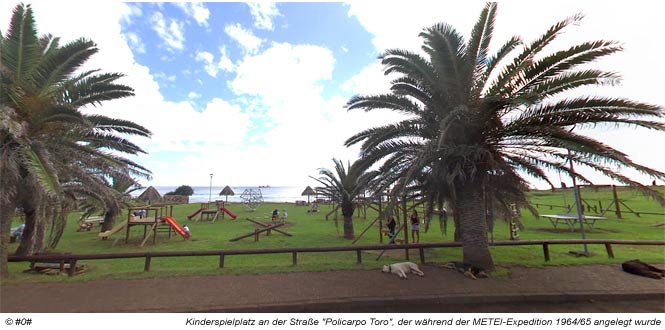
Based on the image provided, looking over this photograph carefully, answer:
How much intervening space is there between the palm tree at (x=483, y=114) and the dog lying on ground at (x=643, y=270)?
273 centimetres

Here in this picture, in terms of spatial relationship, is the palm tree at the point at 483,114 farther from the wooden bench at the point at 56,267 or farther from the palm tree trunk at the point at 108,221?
the palm tree trunk at the point at 108,221

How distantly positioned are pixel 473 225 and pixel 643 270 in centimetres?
433

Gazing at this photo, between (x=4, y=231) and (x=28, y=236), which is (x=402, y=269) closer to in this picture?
(x=4, y=231)

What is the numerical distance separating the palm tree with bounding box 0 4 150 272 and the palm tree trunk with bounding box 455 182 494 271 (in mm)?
9689

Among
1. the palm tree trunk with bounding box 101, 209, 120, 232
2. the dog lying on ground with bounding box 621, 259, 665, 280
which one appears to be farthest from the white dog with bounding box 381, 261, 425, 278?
the palm tree trunk with bounding box 101, 209, 120, 232

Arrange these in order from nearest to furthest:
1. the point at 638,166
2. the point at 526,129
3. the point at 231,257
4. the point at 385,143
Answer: the point at 638,166 → the point at 526,129 → the point at 385,143 → the point at 231,257

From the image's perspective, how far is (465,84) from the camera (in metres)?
7.23

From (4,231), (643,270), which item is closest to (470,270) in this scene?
(643,270)

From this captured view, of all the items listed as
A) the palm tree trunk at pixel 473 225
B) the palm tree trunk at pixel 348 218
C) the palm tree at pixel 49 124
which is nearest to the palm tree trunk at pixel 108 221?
the palm tree at pixel 49 124

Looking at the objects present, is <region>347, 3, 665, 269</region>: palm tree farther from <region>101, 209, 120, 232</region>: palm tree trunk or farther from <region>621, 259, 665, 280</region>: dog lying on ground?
<region>101, 209, 120, 232</region>: palm tree trunk

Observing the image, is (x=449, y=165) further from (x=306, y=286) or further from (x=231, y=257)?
(x=231, y=257)

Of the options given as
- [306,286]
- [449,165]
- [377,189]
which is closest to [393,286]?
[306,286]

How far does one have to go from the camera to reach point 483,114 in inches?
279

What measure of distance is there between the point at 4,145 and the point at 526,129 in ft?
41.8
